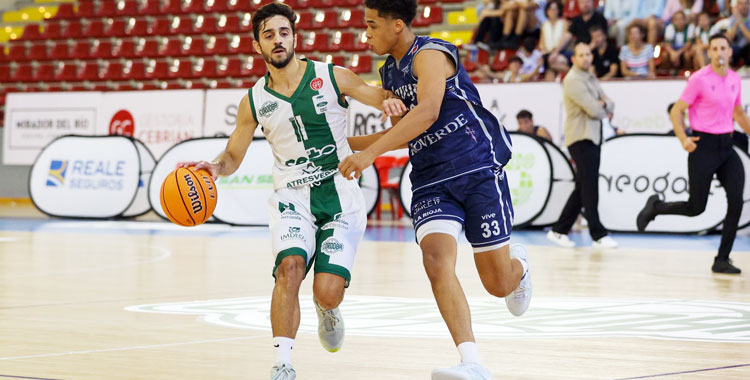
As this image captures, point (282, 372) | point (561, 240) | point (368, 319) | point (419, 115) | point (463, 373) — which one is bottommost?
point (561, 240)

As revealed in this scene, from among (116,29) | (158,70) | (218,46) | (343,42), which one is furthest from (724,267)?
(116,29)

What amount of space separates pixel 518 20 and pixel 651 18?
217cm

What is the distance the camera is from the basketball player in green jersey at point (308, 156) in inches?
167

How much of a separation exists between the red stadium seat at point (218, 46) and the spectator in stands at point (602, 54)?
809 cm

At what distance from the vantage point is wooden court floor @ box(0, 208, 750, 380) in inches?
162

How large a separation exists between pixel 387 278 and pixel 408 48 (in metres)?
3.60

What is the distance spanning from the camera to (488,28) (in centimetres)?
1727

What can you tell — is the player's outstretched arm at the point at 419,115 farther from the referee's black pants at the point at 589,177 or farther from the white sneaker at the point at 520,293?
the referee's black pants at the point at 589,177

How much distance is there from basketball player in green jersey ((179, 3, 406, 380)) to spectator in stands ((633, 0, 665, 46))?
11.7m

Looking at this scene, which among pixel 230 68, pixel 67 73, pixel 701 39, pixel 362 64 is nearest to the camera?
pixel 701 39

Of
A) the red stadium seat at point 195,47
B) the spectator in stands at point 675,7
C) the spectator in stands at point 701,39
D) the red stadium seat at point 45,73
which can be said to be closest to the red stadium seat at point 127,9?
the red stadium seat at point 45,73

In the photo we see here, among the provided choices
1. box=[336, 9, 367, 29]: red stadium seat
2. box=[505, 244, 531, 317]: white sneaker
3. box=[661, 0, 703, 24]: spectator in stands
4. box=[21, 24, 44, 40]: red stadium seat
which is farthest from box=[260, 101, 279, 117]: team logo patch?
box=[21, 24, 44, 40]: red stadium seat

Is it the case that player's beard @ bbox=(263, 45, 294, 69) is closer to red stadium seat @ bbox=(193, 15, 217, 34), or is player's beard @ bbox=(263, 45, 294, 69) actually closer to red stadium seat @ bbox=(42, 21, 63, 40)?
red stadium seat @ bbox=(193, 15, 217, 34)

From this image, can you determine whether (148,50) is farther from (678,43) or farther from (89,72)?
(678,43)
